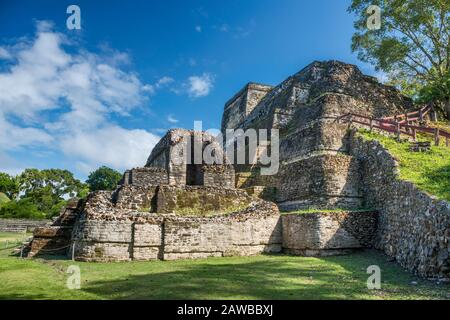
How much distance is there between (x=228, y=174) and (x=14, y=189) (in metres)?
46.1

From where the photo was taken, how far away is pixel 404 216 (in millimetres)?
12172

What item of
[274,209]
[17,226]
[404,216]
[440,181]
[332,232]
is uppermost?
[440,181]

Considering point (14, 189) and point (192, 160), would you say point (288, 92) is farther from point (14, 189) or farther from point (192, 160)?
point (14, 189)

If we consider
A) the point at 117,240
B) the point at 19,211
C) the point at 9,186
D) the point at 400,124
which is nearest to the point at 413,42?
the point at 400,124

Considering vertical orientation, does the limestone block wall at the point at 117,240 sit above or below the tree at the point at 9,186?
below

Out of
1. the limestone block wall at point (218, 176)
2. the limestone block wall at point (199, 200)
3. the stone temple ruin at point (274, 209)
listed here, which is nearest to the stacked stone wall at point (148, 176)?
the stone temple ruin at point (274, 209)

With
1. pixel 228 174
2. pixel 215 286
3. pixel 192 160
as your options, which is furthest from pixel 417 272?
pixel 192 160

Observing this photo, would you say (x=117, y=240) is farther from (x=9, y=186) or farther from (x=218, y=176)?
(x=9, y=186)

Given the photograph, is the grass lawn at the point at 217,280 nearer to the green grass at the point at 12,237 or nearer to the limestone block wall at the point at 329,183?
the limestone block wall at the point at 329,183

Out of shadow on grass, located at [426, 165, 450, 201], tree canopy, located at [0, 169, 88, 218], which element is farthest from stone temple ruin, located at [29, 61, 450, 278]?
tree canopy, located at [0, 169, 88, 218]

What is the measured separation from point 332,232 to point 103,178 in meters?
49.5

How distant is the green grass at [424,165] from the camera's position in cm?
1146

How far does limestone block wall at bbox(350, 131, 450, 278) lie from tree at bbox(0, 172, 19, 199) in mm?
49396

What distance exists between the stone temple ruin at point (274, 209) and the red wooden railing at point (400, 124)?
83cm
